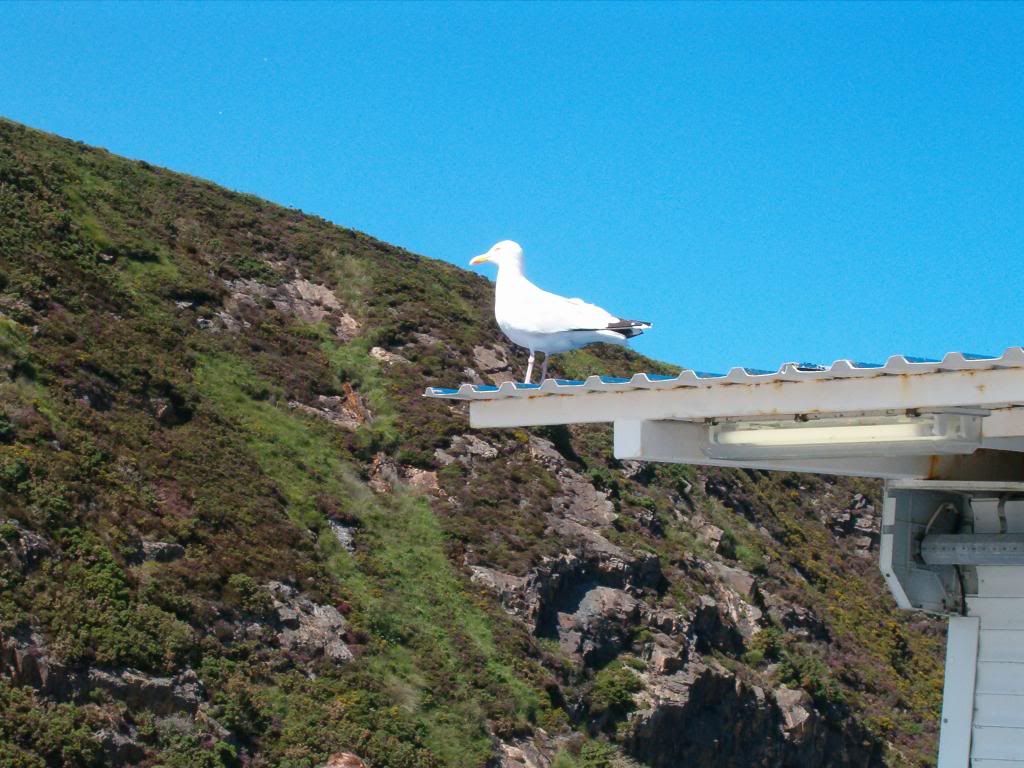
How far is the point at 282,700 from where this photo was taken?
2727 cm

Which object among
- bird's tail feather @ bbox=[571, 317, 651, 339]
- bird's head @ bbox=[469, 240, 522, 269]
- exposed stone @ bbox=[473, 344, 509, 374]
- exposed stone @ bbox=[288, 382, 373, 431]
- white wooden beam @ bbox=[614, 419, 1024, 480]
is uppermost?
exposed stone @ bbox=[473, 344, 509, 374]

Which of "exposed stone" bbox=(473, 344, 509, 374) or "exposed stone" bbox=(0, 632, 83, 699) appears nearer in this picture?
"exposed stone" bbox=(0, 632, 83, 699)

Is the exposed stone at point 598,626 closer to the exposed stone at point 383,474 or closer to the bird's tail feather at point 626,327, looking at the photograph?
the exposed stone at point 383,474

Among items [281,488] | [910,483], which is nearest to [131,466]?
[281,488]

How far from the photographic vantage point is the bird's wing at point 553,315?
1291 centimetres

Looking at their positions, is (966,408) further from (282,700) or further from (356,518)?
(356,518)

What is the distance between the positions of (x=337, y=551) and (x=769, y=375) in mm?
26526

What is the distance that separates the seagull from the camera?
1277 cm

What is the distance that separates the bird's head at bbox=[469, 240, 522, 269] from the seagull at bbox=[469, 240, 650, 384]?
2.38ft

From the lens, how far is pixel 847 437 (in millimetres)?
9242

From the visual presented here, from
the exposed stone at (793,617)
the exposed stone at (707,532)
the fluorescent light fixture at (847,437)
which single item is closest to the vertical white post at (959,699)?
the fluorescent light fixture at (847,437)

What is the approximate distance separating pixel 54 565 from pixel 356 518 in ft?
37.7

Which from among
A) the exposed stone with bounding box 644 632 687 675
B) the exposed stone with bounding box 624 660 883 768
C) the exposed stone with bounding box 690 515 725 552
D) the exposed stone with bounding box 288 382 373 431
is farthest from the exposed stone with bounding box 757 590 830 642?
the exposed stone with bounding box 288 382 373 431

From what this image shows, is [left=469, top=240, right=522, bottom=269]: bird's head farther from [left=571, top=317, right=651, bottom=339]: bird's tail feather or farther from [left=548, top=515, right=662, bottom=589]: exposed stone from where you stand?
[left=548, top=515, right=662, bottom=589]: exposed stone
